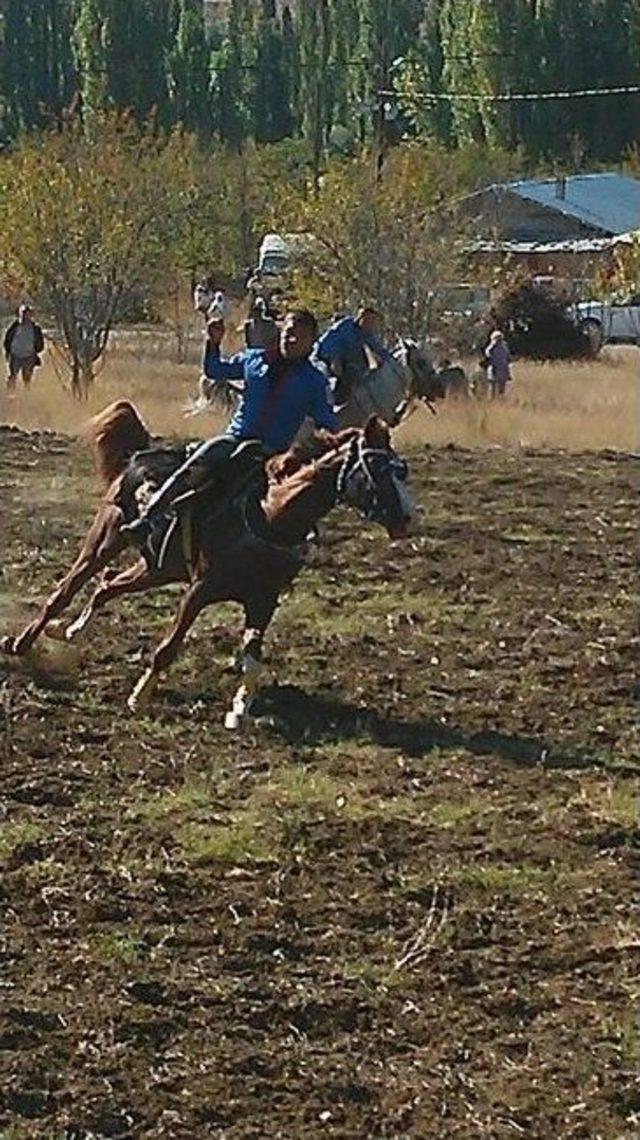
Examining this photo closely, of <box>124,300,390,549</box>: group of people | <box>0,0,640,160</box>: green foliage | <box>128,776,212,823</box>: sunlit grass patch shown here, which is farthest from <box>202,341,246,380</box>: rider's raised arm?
<box>0,0,640,160</box>: green foliage

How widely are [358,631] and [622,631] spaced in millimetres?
1464

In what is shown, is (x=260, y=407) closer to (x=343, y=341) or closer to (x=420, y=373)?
(x=343, y=341)

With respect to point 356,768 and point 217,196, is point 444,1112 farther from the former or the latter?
point 217,196

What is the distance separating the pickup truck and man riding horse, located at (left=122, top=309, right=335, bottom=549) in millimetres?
30371

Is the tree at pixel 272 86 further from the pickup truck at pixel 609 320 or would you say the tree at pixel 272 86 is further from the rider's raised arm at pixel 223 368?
the rider's raised arm at pixel 223 368

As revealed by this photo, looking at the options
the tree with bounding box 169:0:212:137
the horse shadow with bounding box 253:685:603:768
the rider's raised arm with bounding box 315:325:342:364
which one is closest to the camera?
the horse shadow with bounding box 253:685:603:768

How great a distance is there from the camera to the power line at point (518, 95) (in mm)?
63812

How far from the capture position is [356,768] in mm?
9305

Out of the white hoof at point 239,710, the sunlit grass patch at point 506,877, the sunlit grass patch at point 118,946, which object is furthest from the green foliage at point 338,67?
the sunlit grass patch at point 118,946

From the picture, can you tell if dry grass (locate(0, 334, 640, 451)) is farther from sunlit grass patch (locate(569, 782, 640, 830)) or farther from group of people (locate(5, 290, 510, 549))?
sunlit grass patch (locate(569, 782, 640, 830))

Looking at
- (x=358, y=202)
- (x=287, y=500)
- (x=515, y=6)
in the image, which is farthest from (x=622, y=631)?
(x=515, y=6)

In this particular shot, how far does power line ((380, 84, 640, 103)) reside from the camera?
63.8m

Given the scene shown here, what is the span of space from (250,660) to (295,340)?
158 centimetres

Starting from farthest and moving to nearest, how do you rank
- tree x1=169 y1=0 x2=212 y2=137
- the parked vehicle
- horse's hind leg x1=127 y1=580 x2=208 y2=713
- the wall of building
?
tree x1=169 y1=0 x2=212 y2=137, the wall of building, the parked vehicle, horse's hind leg x1=127 y1=580 x2=208 y2=713
